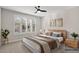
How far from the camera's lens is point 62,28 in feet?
16.9

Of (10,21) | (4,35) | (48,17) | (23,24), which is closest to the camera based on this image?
(4,35)

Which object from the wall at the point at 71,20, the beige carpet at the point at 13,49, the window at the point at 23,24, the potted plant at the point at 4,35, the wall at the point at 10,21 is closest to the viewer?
the beige carpet at the point at 13,49

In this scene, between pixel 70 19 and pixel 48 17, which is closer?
pixel 70 19

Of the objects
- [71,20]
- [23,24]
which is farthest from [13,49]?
[71,20]

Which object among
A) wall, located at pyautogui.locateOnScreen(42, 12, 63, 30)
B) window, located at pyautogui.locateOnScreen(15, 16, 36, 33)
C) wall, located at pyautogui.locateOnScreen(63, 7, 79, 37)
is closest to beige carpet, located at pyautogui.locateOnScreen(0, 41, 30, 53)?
window, located at pyautogui.locateOnScreen(15, 16, 36, 33)

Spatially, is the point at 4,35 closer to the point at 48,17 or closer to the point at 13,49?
the point at 13,49

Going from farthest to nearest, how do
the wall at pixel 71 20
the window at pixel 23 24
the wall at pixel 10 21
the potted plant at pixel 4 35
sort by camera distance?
the window at pixel 23 24
the wall at pixel 10 21
the potted plant at pixel 4 35
the wall at pixel 71 20

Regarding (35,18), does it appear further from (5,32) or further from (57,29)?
(5,32)

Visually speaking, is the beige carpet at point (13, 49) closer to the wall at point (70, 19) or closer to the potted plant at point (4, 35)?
the potted plant at point (4, 35)

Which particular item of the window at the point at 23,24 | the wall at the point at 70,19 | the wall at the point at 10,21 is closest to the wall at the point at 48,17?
the wall at the point at 70,19

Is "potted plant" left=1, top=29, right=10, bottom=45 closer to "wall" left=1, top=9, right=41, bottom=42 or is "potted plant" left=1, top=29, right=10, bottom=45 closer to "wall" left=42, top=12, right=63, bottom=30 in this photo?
"wall" left=1, top=9, right=41, bottom=42

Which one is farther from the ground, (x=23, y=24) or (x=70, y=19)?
(x=70, y=19)
